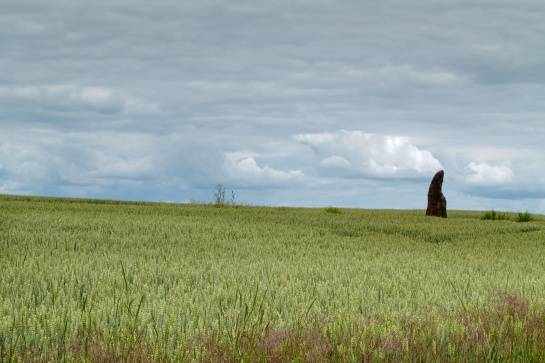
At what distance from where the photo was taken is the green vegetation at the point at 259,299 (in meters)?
4.23

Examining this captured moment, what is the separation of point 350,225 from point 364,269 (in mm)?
8110

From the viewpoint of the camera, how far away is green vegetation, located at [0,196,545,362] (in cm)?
423

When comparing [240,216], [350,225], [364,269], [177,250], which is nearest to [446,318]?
[364,269]

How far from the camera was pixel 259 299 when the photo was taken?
5602mm

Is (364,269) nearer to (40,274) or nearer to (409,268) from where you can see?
(409,268)

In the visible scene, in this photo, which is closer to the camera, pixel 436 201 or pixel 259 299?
pixel 259 299

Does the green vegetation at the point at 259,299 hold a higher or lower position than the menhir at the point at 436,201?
lower

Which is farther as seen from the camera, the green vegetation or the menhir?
the menhir

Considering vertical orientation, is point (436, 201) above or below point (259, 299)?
above

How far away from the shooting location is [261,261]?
8367 mm

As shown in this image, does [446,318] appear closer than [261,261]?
Yes

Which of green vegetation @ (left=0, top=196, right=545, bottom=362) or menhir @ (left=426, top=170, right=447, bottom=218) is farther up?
menhir @ (left=426, top=170, right=447, bottom=218)

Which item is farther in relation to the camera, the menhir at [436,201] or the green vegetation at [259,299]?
the menhir at [436,201]

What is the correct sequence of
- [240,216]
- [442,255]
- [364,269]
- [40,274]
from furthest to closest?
[240,216] < [442,255] < [364,269] < [40,274]
